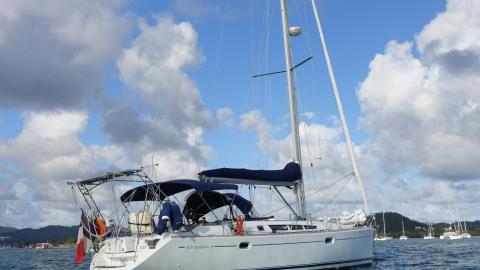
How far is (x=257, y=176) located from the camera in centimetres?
2095

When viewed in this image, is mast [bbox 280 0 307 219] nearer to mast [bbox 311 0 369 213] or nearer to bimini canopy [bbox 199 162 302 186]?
bimini canopy [bbox 199 162 302 186]

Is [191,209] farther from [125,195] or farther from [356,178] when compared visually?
[356,178]

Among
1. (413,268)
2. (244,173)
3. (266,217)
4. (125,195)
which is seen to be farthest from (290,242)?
(413,268)

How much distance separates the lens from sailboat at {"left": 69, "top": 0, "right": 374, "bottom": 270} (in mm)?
16859

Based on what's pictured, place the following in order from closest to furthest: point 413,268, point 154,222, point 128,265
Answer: point 128,265 < point 154,222 < point 413,268

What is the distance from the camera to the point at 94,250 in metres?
18.8

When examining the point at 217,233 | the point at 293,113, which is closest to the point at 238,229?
the point at 217,233

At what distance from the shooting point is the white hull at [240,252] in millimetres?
16453

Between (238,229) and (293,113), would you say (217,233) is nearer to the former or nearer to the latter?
(238,229)

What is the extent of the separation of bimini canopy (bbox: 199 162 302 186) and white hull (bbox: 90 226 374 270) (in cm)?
281

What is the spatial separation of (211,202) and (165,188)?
2414 mm

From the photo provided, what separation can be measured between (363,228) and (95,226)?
37.7 feet

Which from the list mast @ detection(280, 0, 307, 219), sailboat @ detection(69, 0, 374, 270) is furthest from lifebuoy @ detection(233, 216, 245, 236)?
mast @ detection(280, 0, 307, 219)

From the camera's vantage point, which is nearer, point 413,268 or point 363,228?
point 363,228
